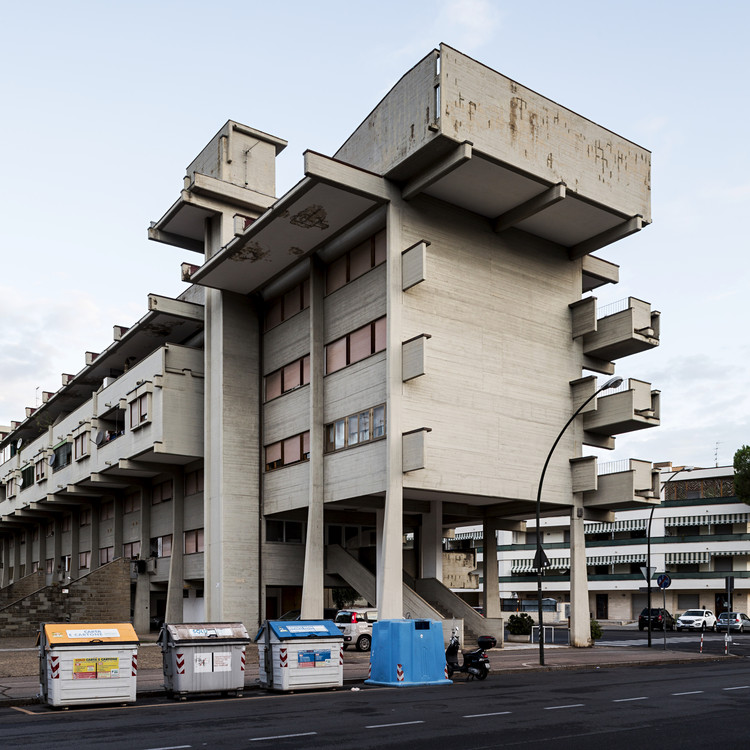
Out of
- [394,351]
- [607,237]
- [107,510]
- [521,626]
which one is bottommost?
[521,626]

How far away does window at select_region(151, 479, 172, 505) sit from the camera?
4997 centimetres

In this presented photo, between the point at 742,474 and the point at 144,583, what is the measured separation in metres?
47.8

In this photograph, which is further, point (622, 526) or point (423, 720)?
point (622, 526)

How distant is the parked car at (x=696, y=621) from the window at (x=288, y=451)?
36.5 m

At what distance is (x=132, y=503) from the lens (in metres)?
55.3

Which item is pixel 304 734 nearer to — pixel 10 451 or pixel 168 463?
pixel 168 463

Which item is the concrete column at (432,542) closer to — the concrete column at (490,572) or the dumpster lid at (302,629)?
the concrete column at (490,572)

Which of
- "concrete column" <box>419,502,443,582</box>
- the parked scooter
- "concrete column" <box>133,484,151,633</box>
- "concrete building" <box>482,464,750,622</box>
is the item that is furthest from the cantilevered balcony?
"concrete building" <box>482,464,750,622</box>

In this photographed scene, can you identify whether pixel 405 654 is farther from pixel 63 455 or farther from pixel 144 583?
pixel 63 455

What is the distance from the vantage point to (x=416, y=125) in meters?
32.4

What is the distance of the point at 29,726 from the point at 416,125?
2354cm

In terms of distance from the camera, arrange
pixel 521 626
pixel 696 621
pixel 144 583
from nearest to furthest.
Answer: pixel 521 626, pixel 144 583, pixel 696 621

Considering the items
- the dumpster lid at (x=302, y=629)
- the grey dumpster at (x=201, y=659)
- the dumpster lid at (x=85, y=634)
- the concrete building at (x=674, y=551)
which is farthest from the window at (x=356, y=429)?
the concrete building at (x=674, y=551)

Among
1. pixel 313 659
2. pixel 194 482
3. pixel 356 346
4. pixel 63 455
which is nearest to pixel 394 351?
pixel 356 346
